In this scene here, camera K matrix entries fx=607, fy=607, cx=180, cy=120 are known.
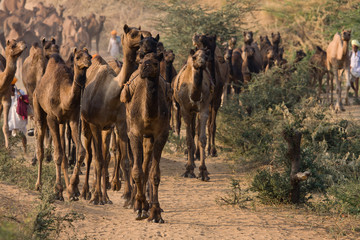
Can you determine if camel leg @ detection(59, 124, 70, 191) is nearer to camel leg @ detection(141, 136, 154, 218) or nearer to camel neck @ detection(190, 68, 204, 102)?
camel leg @ detection(141, 136, 154, 218)

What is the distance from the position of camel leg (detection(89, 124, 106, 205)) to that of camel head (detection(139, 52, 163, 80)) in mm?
1912

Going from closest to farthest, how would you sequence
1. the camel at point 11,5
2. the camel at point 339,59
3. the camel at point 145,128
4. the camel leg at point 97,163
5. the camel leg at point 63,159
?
1. the camel at point 145,128
2. the camel leg at point 97,163
3. the camel leg at point 63,159
4. the camel at point 339,59
5. the camel at point 11,5

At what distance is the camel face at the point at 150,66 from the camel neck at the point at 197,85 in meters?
3.06

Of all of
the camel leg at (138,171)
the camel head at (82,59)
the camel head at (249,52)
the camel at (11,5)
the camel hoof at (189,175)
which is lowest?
the camel hoof at (189,175)

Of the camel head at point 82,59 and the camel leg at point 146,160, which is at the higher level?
the camel head at point 82,59

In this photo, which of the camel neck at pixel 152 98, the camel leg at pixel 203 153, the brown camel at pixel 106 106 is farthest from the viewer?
the camel leg at pixel 203 153

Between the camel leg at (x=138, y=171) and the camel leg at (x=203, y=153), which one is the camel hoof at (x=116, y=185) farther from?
the camel leg at (x=203, y=153)

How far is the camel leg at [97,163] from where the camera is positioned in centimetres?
866

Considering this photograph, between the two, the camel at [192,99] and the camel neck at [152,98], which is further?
the camel at [192,99]

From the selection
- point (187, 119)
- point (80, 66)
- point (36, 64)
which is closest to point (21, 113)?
point (36, 64)

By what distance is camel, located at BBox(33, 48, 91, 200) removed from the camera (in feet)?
27.8

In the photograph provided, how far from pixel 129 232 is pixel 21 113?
6995 millimetres

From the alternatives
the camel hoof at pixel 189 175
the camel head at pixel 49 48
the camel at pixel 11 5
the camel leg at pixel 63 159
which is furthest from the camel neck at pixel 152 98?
the camel at pixel 11 5

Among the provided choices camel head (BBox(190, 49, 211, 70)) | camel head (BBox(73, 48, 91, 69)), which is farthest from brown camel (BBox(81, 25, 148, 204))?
camel head (BBox(190, 49, 211, 70))
